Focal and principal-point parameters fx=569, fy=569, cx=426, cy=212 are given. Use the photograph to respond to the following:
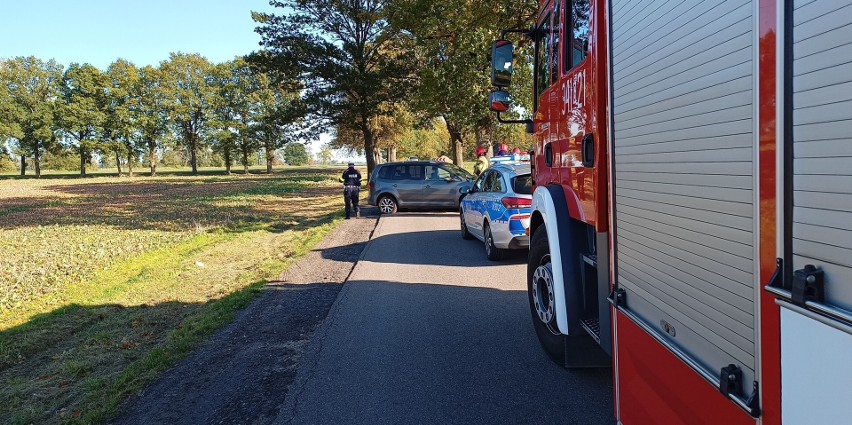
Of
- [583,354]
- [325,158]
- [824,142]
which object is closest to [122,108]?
[583,354]

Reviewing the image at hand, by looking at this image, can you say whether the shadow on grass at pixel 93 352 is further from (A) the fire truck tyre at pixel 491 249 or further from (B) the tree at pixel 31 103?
(B) the tree at pixel 31 103

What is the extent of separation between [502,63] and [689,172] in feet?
10.3

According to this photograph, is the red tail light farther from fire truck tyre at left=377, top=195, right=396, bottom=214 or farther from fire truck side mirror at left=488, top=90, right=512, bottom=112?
fire truck tyre at left=377, top=195, right=396, bottom=214

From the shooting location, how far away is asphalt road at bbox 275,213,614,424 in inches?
152

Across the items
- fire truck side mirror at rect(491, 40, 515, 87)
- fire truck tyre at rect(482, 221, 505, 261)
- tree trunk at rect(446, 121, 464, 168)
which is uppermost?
tree trunk at rect(446, 121, 464, 168)

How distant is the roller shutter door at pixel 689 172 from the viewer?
6.01 feet

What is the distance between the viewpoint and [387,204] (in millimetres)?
17844

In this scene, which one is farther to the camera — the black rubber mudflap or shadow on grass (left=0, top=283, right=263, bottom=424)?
shadow on grass (left=0, top=283, right=263, bottom=424)

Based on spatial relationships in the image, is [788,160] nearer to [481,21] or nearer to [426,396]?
[426,396]

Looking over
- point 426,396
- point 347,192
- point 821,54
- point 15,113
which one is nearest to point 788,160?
point 821,54

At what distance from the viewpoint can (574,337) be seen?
4.21m

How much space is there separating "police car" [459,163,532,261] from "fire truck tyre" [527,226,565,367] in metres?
3.60

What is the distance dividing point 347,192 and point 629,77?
14.3 meters

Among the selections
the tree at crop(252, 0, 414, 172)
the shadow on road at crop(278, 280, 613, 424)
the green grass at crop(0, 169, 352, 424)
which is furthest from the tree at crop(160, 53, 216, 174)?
the shadow on road at crop(278, 280, 613, 424)
